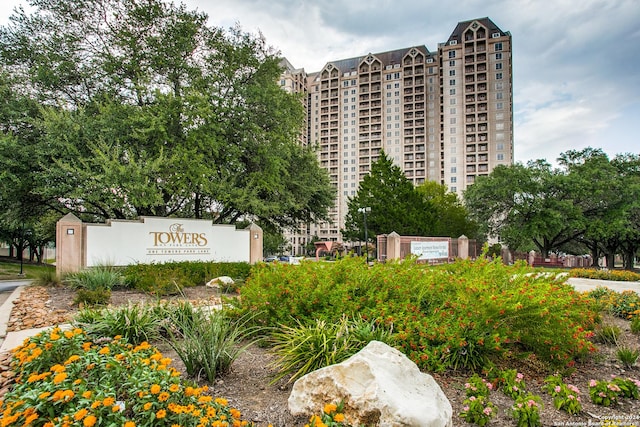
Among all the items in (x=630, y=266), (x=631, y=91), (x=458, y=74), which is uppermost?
(x=458, y=74)

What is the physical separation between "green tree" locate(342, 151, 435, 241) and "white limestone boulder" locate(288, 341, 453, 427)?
26918mm

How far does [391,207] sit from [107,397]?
28.7m

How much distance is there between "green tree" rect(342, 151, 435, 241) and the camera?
29.3 metres

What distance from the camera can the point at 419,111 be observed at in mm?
83000

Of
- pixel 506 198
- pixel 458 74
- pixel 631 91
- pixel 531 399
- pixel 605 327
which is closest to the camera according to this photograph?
pixel 531 399

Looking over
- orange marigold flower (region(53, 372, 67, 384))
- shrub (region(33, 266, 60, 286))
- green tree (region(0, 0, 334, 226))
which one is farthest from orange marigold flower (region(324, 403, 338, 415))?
green tree (region(0, 0, 334, 226))

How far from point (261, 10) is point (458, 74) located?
245 feet

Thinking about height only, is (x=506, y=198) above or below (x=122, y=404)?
above

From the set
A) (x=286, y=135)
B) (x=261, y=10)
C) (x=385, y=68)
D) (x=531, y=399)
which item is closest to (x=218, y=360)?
(x=531, y=399)

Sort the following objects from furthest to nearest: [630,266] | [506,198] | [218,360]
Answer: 1. [630,266]
2. [506,198]
3. [218,360]

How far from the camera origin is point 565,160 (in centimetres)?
3023

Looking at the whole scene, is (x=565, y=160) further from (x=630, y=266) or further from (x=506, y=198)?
(x=630, y=266)

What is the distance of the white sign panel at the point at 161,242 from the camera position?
11500mm

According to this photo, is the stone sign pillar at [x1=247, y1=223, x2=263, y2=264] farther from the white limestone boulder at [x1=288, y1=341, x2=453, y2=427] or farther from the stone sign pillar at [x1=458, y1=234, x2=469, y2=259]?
the stone sign pillar at [x1=458, y1=234, x2=469, y2=259]
